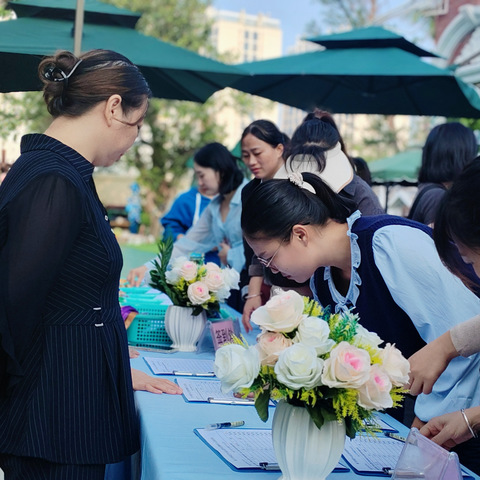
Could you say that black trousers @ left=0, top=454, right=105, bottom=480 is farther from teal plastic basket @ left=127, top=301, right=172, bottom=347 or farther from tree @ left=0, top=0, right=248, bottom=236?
tree @ left=0, top=0, right=248, bottom=236

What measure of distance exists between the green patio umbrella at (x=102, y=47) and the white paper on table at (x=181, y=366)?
1.85 m

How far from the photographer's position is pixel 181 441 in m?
1.78

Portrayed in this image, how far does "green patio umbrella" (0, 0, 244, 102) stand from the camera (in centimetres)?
394

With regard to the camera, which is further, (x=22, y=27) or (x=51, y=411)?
(x=22, y=27)

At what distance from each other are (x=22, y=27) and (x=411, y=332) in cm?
314

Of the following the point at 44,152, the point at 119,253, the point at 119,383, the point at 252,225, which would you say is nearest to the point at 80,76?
the point at 44,152

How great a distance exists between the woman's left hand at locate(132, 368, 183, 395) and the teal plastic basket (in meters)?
0.79

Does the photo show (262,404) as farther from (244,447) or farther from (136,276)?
(136,276)

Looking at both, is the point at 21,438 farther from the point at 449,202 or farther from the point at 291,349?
the point at 449,202

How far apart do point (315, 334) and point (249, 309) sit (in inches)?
78.5

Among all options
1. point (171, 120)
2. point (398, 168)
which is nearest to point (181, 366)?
point (398, 168)

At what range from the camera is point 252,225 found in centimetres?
208

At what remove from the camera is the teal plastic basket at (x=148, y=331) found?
3092 mm

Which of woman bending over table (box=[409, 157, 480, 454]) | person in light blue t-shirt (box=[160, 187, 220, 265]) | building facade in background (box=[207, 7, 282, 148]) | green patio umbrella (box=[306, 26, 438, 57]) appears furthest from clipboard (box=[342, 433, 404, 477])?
building facade in background (box=[207, 7, 282, 148])
